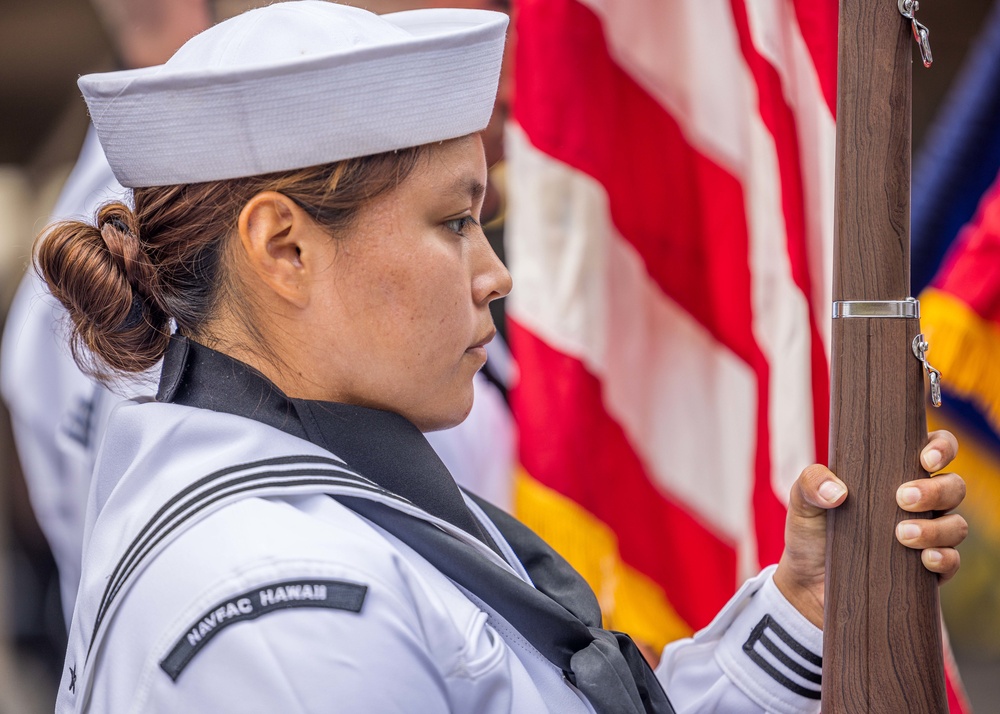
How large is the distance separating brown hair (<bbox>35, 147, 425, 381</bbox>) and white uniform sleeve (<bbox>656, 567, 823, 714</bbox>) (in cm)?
67

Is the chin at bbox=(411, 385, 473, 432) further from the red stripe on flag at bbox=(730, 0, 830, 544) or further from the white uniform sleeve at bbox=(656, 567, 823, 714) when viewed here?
the red stripe on flag at bbox=(730, 0, 830, 544)

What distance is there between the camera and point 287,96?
890 millimetres

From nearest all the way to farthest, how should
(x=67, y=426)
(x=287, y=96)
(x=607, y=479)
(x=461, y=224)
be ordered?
(x=287, y=96) < (x=461, y=224) < (x=607, y=479) < (x=67, y=426)

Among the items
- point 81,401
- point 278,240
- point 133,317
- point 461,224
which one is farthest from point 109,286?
point 81,401

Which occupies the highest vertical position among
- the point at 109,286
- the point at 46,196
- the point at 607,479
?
the point at 109,286

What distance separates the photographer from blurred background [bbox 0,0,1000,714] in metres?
2.56

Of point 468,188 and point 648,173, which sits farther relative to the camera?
point 648,173

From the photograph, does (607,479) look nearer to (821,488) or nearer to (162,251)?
(821,488)

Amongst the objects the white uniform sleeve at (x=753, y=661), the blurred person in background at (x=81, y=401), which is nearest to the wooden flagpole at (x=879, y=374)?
the white uniform sleeve at (x=753, y=661)

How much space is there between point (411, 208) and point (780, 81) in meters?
0.98

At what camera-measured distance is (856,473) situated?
937 mm

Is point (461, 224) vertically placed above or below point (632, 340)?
above

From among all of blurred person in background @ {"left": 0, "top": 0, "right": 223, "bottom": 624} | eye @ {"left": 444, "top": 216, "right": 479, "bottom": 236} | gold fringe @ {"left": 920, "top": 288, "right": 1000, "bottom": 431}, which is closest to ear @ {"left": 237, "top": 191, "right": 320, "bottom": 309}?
eye @ {"left": 444, "top": 216, "right": 479, "bottom": 236}

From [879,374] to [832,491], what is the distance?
12cm
